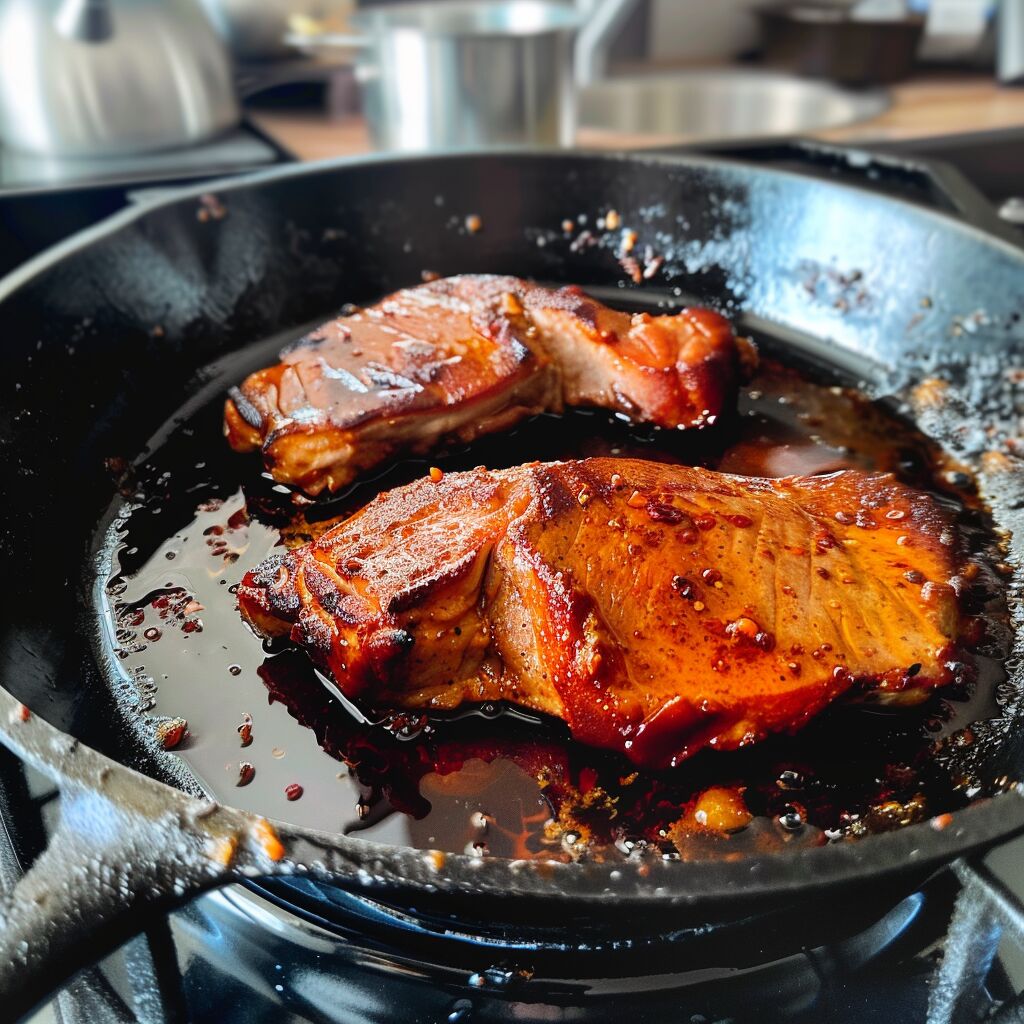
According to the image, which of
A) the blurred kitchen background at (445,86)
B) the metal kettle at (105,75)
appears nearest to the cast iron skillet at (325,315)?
the blurred kitchen background at (445,86)

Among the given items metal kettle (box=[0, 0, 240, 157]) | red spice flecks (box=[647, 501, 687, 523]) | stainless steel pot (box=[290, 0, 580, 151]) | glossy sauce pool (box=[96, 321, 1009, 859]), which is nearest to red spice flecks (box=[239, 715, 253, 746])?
glossy sauce pool (box=[96, 321, 1009, 859])

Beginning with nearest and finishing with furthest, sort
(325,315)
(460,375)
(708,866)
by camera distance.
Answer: (708,866) < (460,375) < (325,315)

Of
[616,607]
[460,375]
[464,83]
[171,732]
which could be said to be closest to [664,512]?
[616,607]

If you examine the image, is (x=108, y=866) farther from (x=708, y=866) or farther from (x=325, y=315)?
(x=325, y=315)

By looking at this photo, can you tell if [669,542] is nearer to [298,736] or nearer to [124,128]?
[298,736]

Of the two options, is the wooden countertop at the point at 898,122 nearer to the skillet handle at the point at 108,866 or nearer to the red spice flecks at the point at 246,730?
the red spice flecks at the point at 246,730

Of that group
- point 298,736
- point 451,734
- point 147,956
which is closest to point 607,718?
point 451,734
